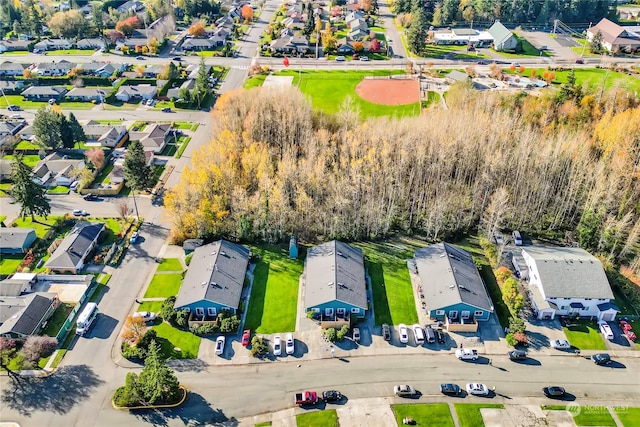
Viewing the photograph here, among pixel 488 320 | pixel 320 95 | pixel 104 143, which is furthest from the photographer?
pixel 320 95

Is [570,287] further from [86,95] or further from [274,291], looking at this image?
[86,95]

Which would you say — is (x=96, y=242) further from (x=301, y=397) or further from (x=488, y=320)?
(x=488, y=320)

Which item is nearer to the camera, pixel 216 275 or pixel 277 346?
pixel 277 346

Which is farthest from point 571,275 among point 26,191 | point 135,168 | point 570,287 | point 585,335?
point 26,191

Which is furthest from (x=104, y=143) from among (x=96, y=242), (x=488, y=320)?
(x=488, y=320)

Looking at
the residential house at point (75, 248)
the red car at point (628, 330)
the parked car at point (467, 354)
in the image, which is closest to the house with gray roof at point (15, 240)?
the residential house at point (75, 248)

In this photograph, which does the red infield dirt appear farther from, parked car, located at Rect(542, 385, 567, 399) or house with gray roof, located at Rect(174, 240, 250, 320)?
parked car, located at Rect(542, 385, 567, 399)
